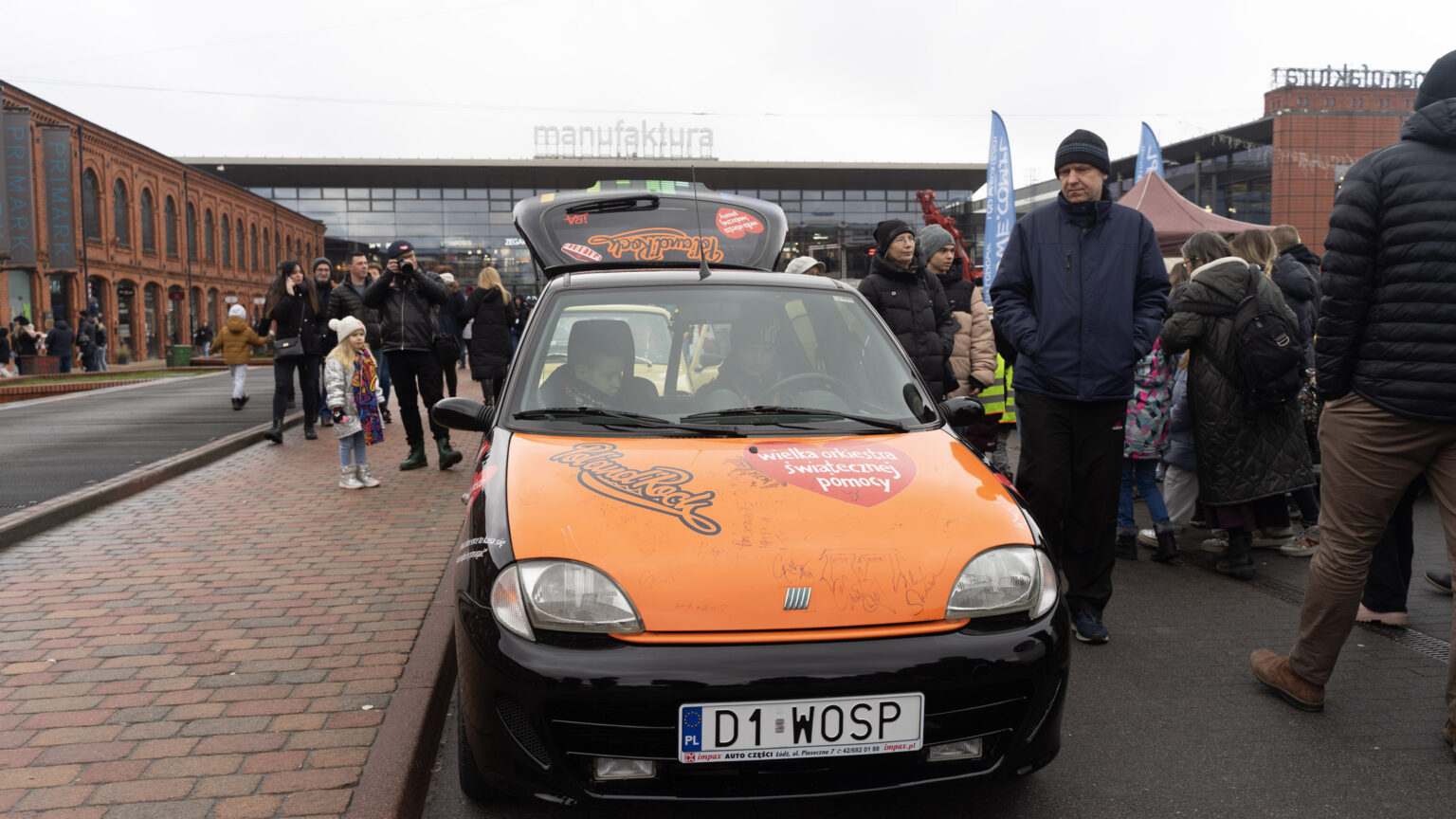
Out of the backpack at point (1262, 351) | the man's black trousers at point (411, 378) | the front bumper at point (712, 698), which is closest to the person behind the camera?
the front bumper at point (712, 698)

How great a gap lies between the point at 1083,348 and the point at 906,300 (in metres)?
1.82

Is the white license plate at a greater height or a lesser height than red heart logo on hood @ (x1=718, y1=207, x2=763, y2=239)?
lesser

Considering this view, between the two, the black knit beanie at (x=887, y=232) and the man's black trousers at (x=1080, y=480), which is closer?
the man's black trousers at (x=1080, y=480)

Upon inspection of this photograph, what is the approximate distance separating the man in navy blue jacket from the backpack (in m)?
1.19

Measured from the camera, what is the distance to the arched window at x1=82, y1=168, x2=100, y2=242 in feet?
118

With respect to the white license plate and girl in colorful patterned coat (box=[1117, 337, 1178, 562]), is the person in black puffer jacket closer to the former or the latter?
girl in colorful patterned coat (box=[1117, 337, 1178, 562])

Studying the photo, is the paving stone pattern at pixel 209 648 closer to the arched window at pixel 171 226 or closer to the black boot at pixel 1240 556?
the black boot at pixel 1240 556

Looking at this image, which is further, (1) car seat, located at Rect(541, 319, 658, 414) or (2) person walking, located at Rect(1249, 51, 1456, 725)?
(1) car seat, located at Rect(541, 319, 658, 414)

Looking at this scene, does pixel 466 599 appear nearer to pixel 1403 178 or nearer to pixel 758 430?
pixel 758 430

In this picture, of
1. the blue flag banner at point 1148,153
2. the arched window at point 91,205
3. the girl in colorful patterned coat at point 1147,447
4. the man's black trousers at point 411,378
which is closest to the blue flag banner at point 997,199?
the blue flag banner at point 1148,153

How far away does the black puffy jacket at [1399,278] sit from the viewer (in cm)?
293

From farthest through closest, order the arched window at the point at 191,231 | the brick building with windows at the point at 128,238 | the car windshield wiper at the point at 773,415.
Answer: the arched window at the point at 191,231
the brick building with windows at the point at 128,238
the car windshield wiper at the point at 773,415

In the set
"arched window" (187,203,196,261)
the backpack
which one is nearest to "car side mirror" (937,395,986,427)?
the backpack

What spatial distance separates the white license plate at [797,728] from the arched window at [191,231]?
165 ft
